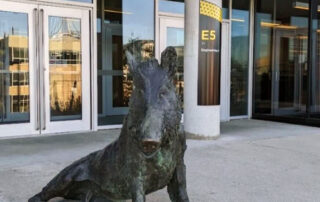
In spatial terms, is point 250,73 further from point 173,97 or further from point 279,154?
point 173,97

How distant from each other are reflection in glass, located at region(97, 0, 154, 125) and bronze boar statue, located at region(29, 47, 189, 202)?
570 cm

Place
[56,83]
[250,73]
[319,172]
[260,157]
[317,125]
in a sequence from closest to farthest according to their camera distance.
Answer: [319,172] → [260,157] → [56,83] → [317,125] → [250,73]

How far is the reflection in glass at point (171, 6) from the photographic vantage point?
30.5 ft

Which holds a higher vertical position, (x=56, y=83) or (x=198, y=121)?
(x=56, y=83)

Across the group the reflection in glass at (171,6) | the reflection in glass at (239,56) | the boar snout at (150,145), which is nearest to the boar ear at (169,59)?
the boar snout at (150,145)

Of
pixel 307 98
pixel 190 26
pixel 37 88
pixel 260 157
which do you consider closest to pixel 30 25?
pixel 37 88

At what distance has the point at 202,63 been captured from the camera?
24.5 ft

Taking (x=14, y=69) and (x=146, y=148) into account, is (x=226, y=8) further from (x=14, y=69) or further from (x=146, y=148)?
(x=146, y=148)

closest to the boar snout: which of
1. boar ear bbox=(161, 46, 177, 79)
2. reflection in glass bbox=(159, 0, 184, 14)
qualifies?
boar ear bbox=(161, 46, 177, 79)

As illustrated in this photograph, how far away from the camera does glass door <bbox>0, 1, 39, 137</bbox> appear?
7.61 meters

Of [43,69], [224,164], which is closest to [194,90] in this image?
[224,164]

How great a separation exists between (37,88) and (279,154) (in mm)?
4673

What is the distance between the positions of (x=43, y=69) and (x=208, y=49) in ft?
10.6

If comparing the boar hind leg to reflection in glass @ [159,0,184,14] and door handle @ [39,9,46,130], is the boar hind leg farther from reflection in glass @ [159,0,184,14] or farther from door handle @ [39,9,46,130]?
reflection in glass @ [159,0,184,14]
